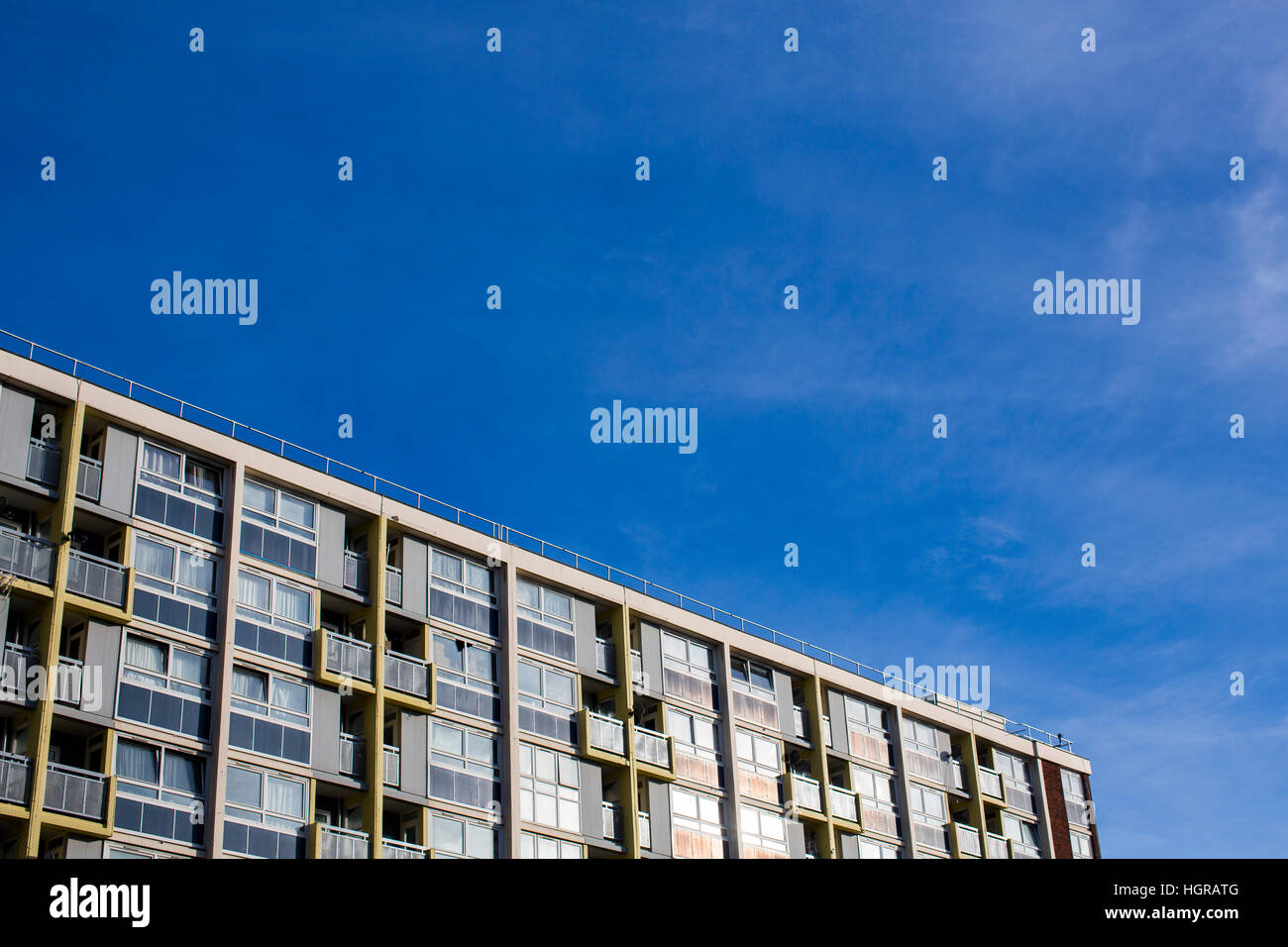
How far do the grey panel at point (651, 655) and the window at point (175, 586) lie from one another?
17516 millimetres

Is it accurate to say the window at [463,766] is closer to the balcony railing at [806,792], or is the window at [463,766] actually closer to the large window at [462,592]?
the large window at [462,592]

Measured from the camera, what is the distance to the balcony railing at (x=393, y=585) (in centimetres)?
4481

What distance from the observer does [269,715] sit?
3988 cm

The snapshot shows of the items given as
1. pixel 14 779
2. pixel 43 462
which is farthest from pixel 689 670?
pixel 14 779

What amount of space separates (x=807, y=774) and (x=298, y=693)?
23514mm

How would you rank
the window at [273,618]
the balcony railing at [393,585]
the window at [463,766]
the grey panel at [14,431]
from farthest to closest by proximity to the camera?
the balcony railing at [393,585]
the window at [463,766]
the window at [273,618]
the grey panel at [14,431]

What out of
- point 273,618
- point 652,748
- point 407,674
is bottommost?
point 652,748

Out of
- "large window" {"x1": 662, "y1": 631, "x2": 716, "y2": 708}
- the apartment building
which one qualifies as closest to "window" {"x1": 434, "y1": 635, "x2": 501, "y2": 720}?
the apartment building

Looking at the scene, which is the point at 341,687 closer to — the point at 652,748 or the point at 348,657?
the point at 348,657

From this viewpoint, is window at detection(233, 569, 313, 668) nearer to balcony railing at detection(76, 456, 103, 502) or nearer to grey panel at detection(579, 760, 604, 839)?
balcony railing at detection(76, 456, 103, 502)

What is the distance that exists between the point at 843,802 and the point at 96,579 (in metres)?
31.4

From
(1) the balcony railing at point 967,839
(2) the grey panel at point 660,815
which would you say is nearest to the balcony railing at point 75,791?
(2) the grey panel at point 660,815
